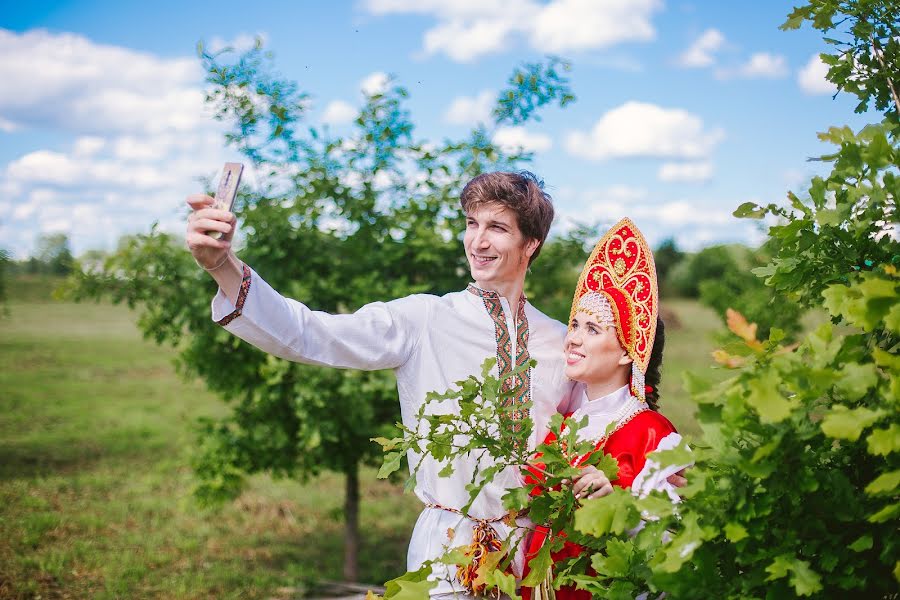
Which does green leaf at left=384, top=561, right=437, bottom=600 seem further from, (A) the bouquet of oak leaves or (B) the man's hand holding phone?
(B) the man's hand holding phone

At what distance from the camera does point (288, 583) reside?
20.0 ft

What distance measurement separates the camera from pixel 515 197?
3051mm

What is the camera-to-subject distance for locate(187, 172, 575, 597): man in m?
2.61

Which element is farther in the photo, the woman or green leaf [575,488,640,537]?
the woman

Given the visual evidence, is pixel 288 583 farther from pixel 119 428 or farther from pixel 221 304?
pixel 119 428

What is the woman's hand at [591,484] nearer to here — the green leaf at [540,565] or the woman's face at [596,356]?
the green leaf at [540,565]

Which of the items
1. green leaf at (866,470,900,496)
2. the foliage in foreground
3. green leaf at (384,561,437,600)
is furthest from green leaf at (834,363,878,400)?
green leaf at (384,561,437,600)

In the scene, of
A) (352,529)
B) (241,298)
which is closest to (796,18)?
(241,298)

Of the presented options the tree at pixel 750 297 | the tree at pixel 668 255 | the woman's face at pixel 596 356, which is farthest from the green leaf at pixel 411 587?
the tree at pixel 668 255

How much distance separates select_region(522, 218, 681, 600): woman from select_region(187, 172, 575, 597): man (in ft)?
0.60

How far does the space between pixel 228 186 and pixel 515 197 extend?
114cm

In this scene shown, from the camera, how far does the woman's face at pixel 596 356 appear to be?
2.96m

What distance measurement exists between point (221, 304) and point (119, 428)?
942 cm

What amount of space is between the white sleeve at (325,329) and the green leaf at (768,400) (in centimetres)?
158
